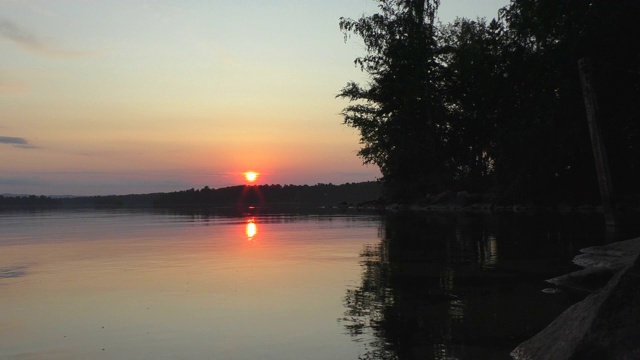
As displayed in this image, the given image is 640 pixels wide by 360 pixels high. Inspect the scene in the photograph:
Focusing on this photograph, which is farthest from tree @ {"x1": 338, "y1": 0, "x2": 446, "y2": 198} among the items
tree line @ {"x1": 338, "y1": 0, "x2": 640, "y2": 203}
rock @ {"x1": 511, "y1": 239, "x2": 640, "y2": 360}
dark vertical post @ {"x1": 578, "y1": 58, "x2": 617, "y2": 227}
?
rock @ {"x1": 511, "y1": 239, "x2": 640, "y2": 360}

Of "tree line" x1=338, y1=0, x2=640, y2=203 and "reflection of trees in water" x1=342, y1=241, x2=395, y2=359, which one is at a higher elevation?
"tree line" x1=338, y1=0, x2=640, y2=203

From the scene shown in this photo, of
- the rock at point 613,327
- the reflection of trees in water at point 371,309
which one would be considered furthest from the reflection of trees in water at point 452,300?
the rock at point 613,327

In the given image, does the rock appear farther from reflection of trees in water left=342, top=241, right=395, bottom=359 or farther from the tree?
the tree

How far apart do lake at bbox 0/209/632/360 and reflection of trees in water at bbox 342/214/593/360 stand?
0.02 m

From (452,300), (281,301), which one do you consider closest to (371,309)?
(452,300)

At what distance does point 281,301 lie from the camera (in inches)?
377

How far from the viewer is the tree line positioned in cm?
2878

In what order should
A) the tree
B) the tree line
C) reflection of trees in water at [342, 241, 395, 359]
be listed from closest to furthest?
reflection of trees in water at [342, 241, 395, 359]
the tree line
the tree

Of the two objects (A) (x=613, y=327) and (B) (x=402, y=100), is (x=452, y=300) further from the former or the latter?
(B) (x=402, y=100)

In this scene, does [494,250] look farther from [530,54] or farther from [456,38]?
[456,38]

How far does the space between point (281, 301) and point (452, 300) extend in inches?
103

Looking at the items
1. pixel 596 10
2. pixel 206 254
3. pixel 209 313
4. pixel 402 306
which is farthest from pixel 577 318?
pixel 596 10

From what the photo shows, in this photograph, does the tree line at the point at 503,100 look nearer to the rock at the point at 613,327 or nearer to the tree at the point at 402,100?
the tree at the point at 402,100

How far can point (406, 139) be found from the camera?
53.2 meters
